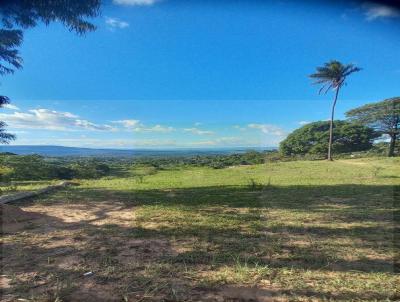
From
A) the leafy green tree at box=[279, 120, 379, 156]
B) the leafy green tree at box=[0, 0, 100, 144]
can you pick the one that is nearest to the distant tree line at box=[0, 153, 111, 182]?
the leafy green tree at box=[0, 0, 100, 144]

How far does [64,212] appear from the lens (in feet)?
19.8

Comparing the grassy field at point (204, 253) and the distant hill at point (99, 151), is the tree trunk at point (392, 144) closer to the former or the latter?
the distant hill at point (99, 151)

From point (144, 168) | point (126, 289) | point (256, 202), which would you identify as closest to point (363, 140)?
point (144, 168)

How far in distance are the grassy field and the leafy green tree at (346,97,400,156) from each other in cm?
2453

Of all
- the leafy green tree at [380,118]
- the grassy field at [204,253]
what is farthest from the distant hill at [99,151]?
the leafy green tree at [380,118]

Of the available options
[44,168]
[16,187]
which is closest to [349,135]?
[44,168]

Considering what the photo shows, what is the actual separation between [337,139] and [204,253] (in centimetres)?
3479

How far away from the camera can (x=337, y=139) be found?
35312 mm

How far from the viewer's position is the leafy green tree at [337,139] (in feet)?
112

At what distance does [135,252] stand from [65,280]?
34.9 inches

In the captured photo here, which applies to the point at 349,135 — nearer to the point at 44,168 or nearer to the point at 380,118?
the point at 380,118

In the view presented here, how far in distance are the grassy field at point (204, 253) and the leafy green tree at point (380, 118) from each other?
2453 cm

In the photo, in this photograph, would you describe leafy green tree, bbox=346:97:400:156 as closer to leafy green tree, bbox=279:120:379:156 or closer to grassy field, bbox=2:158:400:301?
leafy green tree, bbox=279:120:379:156

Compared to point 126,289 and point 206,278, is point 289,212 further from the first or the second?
point 126,289
